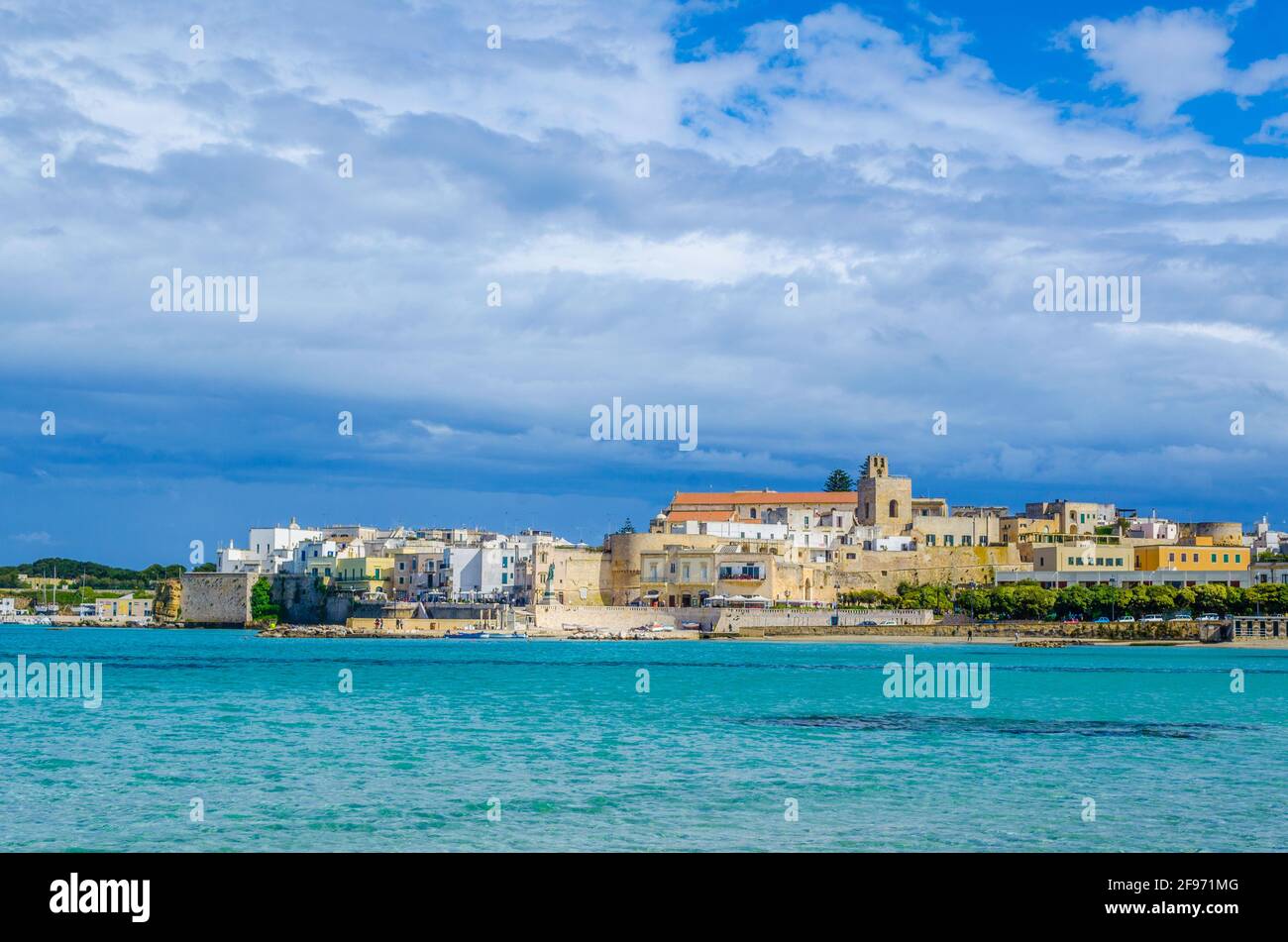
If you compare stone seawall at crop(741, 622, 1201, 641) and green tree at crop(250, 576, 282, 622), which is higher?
green tree at crop(250, 576, 282, 622)

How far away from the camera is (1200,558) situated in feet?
234

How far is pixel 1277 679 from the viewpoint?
38.9 m

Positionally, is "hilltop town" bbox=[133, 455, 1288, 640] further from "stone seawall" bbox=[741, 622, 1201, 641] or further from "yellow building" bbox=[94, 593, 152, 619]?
"yellow building" bbox=[94, 593, 152, 619]

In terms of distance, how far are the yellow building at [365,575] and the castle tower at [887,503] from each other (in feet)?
90.0

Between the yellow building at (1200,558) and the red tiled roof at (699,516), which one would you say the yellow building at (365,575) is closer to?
the red tiled roof at (699,516)

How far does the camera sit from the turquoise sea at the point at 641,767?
12406 millimetres

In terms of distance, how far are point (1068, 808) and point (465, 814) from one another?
5.64 metres

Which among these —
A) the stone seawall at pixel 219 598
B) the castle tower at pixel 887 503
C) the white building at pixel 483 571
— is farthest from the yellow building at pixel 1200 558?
the stone seawall at pixel 219 598

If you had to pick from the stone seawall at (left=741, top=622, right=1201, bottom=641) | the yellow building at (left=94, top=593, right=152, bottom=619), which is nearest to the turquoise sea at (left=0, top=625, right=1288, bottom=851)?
the stone seawall at (left=741, top=622, right=1201, bottom=641)

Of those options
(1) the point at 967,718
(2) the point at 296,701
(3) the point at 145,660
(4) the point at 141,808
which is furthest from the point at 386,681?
(4) the point at 141,808

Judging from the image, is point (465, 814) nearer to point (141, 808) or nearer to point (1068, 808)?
point (141, 808)

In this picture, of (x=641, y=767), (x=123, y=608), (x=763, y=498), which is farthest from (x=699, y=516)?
(x=641, y=767)

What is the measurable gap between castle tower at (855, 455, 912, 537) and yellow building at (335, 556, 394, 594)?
27.4 meters

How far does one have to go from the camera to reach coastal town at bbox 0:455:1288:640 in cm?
6888
